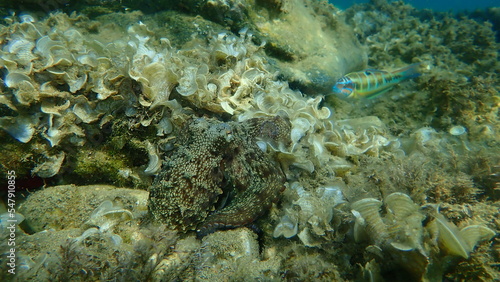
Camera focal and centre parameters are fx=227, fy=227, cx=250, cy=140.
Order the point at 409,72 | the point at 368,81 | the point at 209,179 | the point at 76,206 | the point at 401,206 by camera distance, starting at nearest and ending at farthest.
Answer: the point at 401,206 < the point at 209,179 < the point at 76,206 < the point at 368,81 < the point at 409,72

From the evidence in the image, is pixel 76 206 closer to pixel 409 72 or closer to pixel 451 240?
pixel 451 240

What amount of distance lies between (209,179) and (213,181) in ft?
0.19

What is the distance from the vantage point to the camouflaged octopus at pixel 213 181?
7.04 feet

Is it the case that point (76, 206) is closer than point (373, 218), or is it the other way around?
point (373, 218)

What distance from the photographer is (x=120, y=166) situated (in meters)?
2.70

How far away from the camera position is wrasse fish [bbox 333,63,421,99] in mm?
4070

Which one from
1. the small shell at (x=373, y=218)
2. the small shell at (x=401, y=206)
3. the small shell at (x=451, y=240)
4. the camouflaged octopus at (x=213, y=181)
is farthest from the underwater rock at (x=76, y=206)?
the small shell at (x=451, y=240)

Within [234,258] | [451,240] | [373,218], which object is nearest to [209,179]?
[234,258]

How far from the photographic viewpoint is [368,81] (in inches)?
167

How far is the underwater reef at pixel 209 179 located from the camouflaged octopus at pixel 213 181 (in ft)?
0.04

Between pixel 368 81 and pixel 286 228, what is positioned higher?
pixel 368 81

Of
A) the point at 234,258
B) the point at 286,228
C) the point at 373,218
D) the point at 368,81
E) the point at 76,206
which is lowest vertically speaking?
the point at 76,206

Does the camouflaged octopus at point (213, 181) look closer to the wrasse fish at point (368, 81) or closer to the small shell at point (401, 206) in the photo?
the small shell at point (401, 206)

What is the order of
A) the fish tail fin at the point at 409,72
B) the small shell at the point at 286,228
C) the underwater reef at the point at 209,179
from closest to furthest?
1. the underwater reef at the point at 209,179
2. the small shell at the point at 286,228
3. the fish tail fin at the point at 409,72
